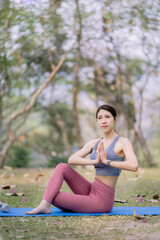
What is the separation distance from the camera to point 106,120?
3523 millimetres

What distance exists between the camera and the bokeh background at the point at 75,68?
9914 mm

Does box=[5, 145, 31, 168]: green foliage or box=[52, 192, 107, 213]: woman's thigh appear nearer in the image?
box=[52, 192, 107, 213]: woman's thigh

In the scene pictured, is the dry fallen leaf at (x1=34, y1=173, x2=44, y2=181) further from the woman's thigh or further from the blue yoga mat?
the woman's thigh

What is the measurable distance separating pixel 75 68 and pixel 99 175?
801cm

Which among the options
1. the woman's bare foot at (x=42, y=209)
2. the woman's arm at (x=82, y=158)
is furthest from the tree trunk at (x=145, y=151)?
the woman's bare foot at (x=42, y=209)

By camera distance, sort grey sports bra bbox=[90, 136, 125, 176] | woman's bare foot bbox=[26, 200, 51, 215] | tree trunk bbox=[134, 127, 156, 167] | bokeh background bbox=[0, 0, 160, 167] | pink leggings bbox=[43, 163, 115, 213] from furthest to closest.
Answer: tree trunk bbox=[134, 127, 156, 167], bokeh background bbox=[0, 0, 160, 167], grey sports bra bbox=[90, 136, 125, 176], pink leggings bbox=[43, 163, 115, 213], woman's bare foot bbox=[26, 200, 51, 215]

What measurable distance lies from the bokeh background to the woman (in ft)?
20.4

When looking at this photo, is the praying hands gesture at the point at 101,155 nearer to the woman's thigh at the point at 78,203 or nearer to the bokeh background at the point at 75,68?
the woman's thigh at the point at 78,203

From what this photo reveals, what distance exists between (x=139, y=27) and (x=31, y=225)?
873 centimetres

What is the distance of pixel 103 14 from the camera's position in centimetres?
1010

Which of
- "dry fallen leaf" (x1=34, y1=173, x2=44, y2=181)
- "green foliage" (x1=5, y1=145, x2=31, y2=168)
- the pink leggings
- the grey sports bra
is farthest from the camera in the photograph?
"green foliage" (x1=5, y1=145, x2=31, y2=168)

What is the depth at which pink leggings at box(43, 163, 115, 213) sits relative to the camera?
130 inches

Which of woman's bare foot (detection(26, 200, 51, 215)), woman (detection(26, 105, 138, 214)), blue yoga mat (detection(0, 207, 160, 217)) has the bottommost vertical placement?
blue yoga mat (detection(0, 207, 160, 217))

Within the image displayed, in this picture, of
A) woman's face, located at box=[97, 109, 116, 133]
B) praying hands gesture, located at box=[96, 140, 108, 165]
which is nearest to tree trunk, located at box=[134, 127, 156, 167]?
woman's face, located at box=[97, 109, 116, 133]
